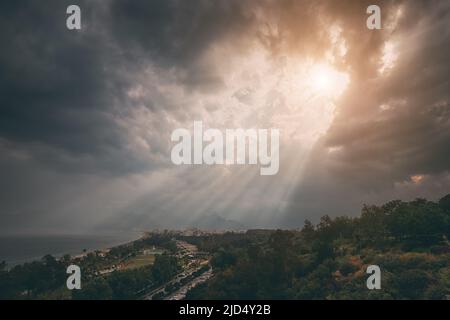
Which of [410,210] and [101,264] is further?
[101,264]

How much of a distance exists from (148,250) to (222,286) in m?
69.0

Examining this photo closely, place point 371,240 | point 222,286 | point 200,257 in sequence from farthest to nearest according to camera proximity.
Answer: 1. point 200,257
2. point 371,240
3. point 222,286

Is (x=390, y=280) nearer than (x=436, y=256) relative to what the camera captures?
Yes

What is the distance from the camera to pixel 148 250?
12344 cm
